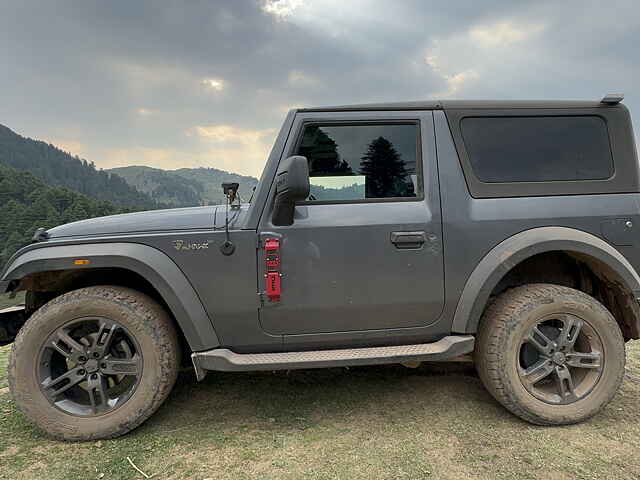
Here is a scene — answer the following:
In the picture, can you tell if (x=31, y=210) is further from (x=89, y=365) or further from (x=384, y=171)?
(x=384, y=171)

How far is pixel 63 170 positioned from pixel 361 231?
560ft

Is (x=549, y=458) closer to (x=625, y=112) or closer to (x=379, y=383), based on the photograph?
Answer: (x=379, y=383)

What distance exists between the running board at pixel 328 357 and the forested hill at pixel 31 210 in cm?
6856

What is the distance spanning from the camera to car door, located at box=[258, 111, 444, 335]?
2.33 metres

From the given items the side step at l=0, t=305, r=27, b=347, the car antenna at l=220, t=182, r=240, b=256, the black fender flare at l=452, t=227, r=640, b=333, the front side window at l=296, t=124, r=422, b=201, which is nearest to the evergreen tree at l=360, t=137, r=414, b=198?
the front side window at l=296, t=124, r=422, b=201

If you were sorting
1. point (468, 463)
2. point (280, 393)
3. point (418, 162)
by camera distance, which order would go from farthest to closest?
point (280, 393) → point (418, 162) → point (468, 463)

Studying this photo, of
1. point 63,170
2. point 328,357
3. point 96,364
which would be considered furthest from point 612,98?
point 63,170

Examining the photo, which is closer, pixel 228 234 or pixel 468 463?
pixel 468 463

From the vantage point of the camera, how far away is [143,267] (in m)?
2.28

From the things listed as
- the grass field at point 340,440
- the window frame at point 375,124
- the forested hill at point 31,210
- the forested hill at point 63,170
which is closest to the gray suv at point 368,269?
the window frame at point 375,124

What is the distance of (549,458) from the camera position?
2.10m

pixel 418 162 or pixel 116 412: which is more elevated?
pixel 418 162

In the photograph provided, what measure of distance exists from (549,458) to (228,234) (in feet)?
7.30

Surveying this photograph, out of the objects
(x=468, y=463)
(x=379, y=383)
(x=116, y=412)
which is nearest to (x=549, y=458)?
(x=468, y=463)
